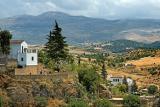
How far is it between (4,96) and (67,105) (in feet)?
31.3

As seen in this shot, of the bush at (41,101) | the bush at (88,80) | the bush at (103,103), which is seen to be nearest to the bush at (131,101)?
the bush at (103,103)

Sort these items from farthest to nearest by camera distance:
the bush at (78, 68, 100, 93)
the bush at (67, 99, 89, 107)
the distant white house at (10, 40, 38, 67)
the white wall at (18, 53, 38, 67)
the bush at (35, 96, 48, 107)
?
the bush at (78, 68, 100, 93) < the distant white house at (10, 40, 38, 67) < the white wall at (18, 53, 38, 67) < the bush at (35, 96, 48, 107) < the bush at (67, 99, 89, 107)

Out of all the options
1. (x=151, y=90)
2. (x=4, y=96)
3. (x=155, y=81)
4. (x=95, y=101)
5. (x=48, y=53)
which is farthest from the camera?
(x=155, y=81)

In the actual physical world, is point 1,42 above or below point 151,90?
above

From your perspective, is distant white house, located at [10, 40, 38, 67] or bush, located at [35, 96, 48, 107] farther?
distant white house, located at [10, 40, 38, 67]

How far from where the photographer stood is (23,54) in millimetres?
87688

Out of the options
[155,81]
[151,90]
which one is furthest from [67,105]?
[155,81]

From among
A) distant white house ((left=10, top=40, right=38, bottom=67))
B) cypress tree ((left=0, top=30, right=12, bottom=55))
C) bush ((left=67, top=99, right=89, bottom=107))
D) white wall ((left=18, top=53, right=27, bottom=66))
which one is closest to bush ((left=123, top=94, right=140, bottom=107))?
bush ((left=67, top=99, right=89, bottom=107))

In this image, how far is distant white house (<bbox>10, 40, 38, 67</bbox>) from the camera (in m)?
87.6

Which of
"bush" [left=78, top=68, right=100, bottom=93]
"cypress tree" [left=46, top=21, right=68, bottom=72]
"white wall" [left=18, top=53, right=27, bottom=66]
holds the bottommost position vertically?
"bush" [left=78, top=68, right=100, bottom=93]

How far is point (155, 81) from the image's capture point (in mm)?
154375

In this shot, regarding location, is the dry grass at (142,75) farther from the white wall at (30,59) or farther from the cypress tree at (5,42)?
the white wall at (30,59)

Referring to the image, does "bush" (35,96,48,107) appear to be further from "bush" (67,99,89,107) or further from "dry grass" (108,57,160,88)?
"dry grass" (108,57,160,88)

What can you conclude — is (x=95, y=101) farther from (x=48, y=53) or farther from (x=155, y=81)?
(x=155, y=81)
